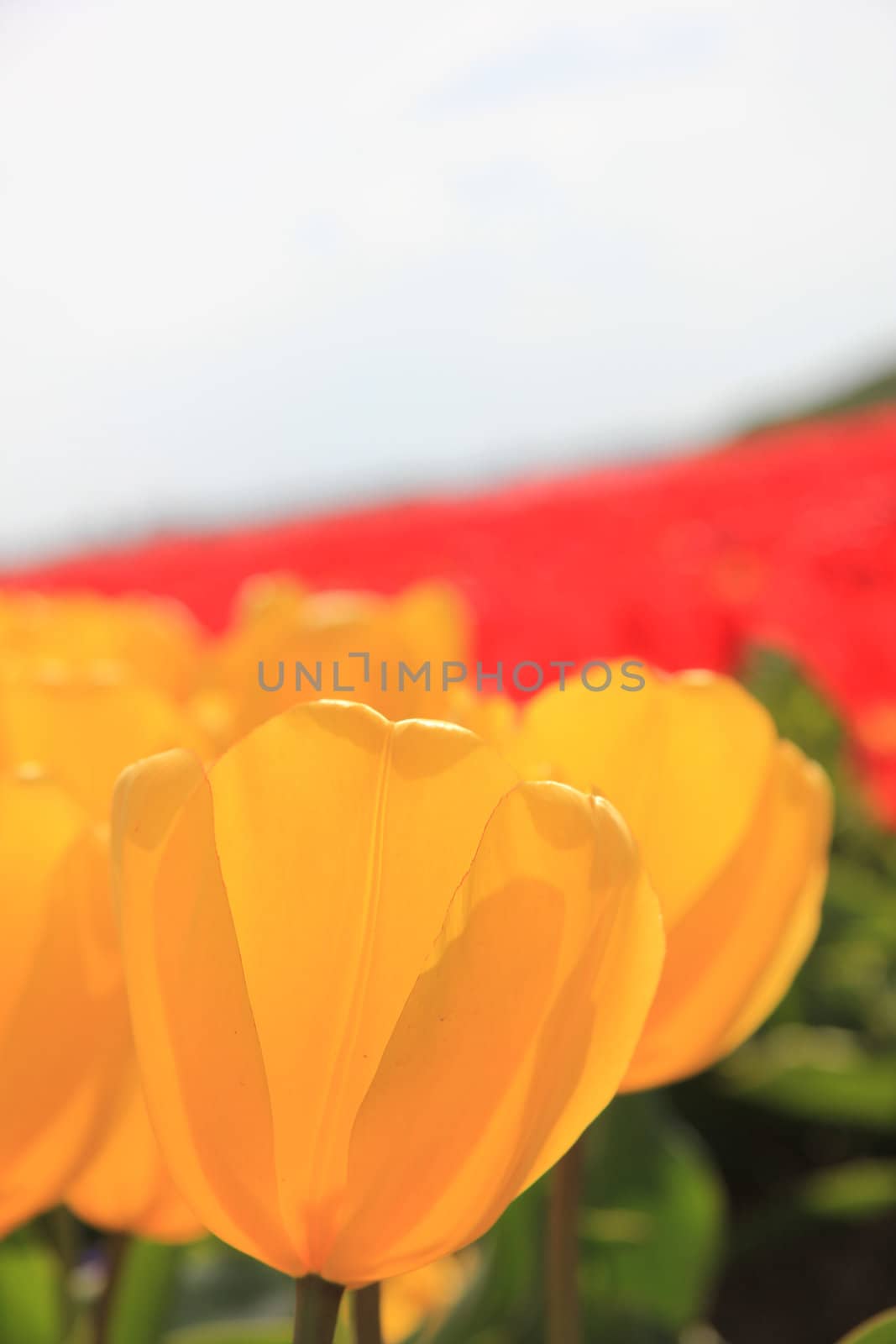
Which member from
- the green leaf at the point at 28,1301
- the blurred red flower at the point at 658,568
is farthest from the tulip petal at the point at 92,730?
the blurred red flower at the point at 658,568

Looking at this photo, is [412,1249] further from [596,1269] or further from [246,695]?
[596,1269]

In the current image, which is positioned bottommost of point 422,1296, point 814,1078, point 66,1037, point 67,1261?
point 814,1078

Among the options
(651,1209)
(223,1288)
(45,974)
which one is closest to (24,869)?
(45,974)

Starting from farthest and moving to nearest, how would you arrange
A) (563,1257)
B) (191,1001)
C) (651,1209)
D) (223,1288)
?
1. (651,1209)
2. (223,1288)
3. (563,1257)
4. (191,1001)

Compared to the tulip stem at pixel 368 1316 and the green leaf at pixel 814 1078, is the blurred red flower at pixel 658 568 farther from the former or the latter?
the tulip stem at pixel 368 1316

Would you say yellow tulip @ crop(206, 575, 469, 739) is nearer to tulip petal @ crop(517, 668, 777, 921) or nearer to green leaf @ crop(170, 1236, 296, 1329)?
tulip petal @ crop(517, 668, 777, 921)

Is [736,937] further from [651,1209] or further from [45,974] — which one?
→ [651,1209]
